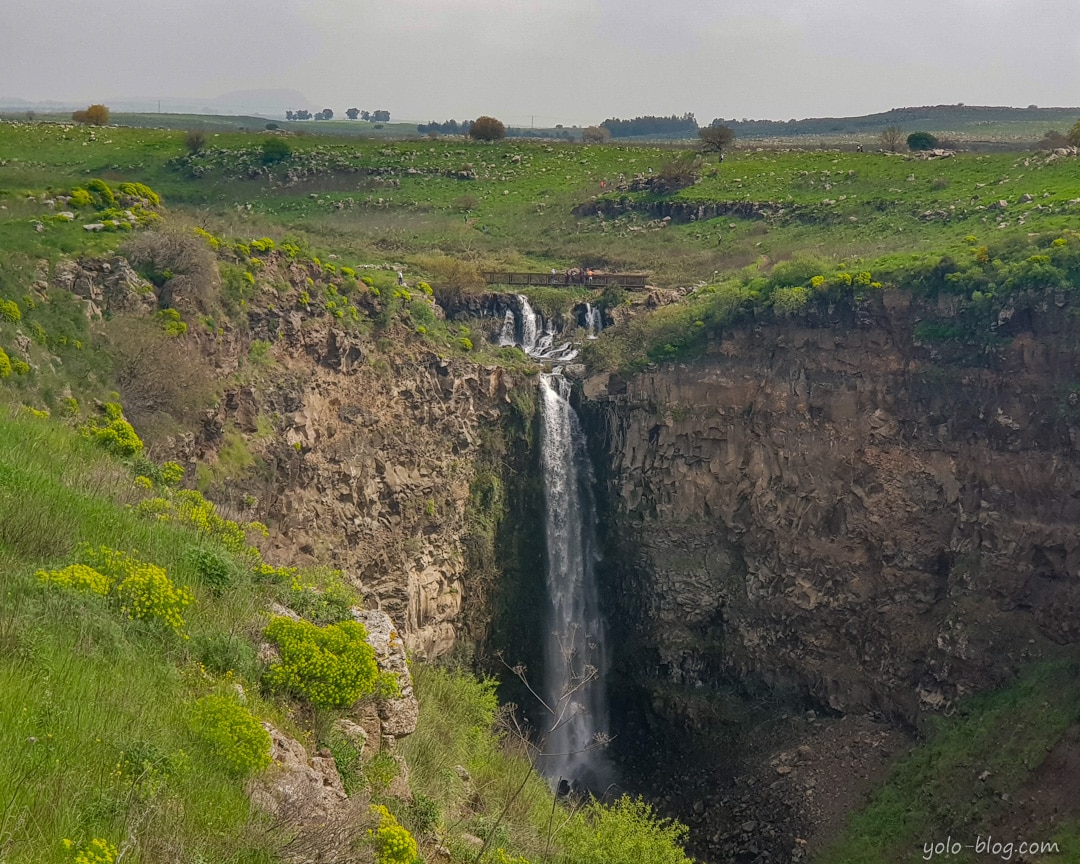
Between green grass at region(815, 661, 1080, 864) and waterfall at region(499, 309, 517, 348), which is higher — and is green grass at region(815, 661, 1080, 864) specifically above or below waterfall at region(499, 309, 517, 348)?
below

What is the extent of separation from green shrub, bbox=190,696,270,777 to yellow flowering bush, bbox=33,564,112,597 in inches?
83.2

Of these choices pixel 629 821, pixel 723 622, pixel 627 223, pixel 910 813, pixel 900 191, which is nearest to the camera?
pixel 629 821

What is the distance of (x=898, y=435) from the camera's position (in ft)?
106

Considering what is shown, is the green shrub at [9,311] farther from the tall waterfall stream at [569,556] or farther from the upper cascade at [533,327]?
the upper cascade at [533,327]

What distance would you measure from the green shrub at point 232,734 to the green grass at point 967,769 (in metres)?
23.2

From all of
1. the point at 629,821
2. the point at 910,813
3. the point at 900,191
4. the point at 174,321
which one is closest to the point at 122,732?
the point at 629,821

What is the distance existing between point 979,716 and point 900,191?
1167 inches

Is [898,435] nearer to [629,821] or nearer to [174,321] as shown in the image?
[629,821]

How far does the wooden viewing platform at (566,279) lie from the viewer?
45781mm

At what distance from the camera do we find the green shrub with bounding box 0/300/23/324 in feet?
73.3

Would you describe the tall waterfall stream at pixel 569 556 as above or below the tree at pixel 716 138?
below

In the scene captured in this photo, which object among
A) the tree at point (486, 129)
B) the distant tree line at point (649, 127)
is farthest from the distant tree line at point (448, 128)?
the tree at point (486, 129)

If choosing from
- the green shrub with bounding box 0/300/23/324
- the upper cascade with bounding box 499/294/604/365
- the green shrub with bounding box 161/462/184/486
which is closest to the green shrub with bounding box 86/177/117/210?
the green shrub with bounding box 0/300/23/324

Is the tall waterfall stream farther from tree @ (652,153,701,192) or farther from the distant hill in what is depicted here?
the distant hill
